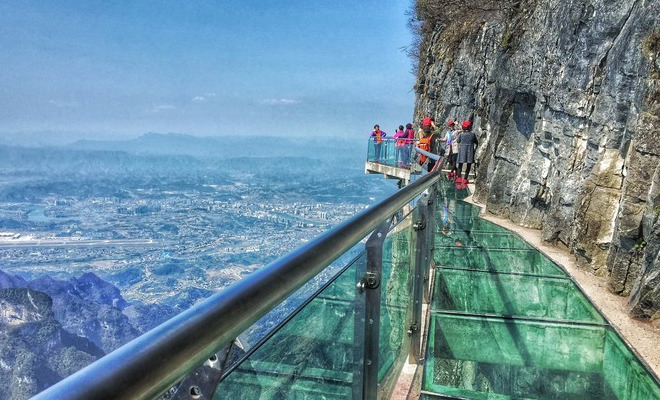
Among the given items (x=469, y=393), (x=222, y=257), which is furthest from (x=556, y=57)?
(x=222, y=257)

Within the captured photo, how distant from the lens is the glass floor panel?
396cm

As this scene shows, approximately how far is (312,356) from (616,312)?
563 cm

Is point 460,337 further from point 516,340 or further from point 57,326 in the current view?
point 57,326

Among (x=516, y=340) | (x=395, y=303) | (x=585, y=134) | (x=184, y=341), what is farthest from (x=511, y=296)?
(x=184, y=341)

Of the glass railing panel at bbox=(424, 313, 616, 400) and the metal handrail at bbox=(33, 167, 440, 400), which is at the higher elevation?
the metal handrail at bbox=(33, 167, 440, 400)

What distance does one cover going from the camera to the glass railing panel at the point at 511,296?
5391 millimetres

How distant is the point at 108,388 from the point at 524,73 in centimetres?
1356

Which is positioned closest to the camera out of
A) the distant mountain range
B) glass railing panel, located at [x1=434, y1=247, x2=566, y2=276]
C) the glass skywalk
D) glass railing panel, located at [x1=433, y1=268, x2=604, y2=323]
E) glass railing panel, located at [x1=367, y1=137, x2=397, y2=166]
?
the glass skywalk

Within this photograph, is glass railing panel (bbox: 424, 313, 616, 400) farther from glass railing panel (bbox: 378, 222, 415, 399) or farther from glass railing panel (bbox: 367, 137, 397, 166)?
glass railing panel (bbox: 367, 137, 397, 166)

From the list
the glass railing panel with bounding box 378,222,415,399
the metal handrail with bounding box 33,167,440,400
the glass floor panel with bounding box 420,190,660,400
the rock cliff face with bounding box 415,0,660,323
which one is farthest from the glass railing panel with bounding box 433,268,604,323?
the metal handrail with bounding box 33,167,440,400

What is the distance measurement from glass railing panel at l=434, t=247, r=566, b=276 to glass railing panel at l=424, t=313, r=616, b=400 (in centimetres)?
151

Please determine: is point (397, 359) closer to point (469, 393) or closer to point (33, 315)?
point (469, 393)

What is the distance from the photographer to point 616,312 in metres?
6.08

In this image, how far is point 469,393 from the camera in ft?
12.2
